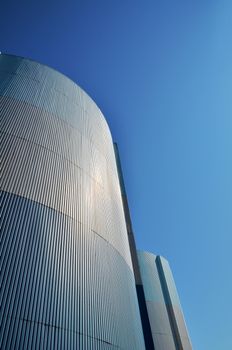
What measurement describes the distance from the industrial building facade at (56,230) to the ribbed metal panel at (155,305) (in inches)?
695

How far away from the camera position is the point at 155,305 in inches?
1191

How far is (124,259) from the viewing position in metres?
14.2

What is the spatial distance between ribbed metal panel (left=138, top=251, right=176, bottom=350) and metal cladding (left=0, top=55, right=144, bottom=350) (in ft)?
57.7

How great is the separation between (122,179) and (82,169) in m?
9.97

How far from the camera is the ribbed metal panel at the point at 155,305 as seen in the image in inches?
1096

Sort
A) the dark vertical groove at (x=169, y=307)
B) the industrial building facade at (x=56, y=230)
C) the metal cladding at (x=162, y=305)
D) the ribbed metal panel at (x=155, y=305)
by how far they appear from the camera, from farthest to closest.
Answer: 1. the dark vertical groove at (x=169, y=307)
2. the metal cladding at (x=162, y=305)
3. the ribbed metal panel at (x=155, y=305)
4. the industrial building facade at (x=56, y=230)

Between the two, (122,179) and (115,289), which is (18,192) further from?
(122,179)

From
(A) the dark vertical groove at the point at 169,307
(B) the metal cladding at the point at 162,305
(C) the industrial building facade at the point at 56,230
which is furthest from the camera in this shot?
(A) the dark vertical groove at the point at 169,307

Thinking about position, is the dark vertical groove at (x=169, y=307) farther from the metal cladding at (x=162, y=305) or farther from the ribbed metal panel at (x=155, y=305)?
the ribbed metal panel at (x=155, y=305)

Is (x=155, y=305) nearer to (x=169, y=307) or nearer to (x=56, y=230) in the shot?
(x=169, y=307)

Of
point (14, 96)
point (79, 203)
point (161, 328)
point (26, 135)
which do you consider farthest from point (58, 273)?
point (161, 328)

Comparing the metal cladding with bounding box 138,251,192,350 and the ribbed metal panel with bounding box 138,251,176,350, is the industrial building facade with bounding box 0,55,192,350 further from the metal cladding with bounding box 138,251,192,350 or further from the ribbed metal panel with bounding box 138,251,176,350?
the metal cladding with bounding box 138,251,192,350

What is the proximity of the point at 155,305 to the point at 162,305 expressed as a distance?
4.83 ft

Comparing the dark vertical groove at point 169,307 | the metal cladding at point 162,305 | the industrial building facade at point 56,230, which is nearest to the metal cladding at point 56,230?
the industrial building facade at point 56,230
